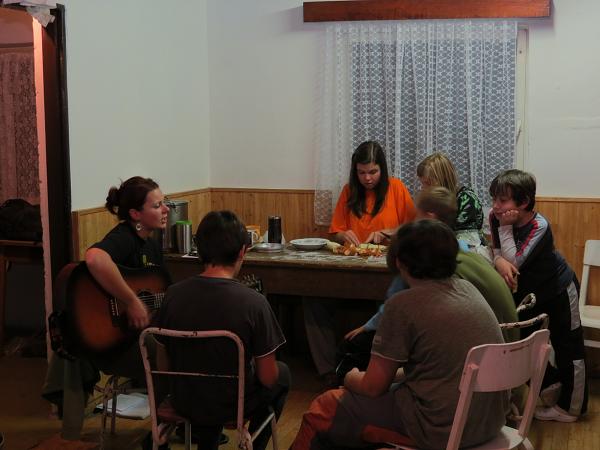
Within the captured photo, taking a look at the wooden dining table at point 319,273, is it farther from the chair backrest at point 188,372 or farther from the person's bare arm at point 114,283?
the chair backrest at point 188,372

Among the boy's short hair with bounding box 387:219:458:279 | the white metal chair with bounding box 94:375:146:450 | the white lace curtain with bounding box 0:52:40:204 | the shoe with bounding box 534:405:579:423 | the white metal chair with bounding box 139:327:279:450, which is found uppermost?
the white lace curtain with bounding box 0:52:40:204

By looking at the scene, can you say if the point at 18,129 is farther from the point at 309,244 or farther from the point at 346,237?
the point at 346,237

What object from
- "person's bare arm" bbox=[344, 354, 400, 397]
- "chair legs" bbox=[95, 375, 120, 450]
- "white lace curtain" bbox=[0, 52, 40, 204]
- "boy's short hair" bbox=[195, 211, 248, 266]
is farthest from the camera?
"white lace curtain" bbox=[0, 52, 40, 204]

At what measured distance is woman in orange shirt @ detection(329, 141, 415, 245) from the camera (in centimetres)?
410

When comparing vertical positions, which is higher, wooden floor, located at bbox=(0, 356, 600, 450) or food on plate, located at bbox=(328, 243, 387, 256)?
food on plate, located at bbox=(328, 243, 387, 256)

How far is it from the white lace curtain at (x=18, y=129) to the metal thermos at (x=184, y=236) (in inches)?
48.8

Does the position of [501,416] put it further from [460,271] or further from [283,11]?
[283,11]

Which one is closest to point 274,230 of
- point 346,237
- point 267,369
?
point 346,237

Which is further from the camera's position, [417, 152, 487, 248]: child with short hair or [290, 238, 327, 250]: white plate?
[290, 238, 327, 250]: white plate

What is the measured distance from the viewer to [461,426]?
203 cm

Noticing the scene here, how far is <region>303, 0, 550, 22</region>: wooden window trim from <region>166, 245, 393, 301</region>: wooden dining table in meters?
1.51

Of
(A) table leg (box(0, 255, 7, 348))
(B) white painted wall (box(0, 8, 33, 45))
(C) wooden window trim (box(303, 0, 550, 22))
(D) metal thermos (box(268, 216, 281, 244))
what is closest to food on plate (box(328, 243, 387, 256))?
(D) metal thermos (box(268, 216, 281, 244))

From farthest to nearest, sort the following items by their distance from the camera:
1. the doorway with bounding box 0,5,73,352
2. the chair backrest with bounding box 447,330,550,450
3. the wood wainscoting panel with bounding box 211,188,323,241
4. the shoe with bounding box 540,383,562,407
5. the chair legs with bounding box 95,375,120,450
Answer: the wood wainscoting panel with bounding box 211,188,323,241
the shoe with bounding box 540,383,562,407
the doorway with bounding box 0,5,73,352
the chair legs with bounding box 95,375,120,450
the chair backrest with bounding box 447,330,550,450

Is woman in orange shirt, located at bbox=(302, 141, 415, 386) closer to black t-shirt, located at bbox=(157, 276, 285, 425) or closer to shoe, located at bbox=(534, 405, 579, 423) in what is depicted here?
shoe, located at bbox=(534, 405, 579, 423)
